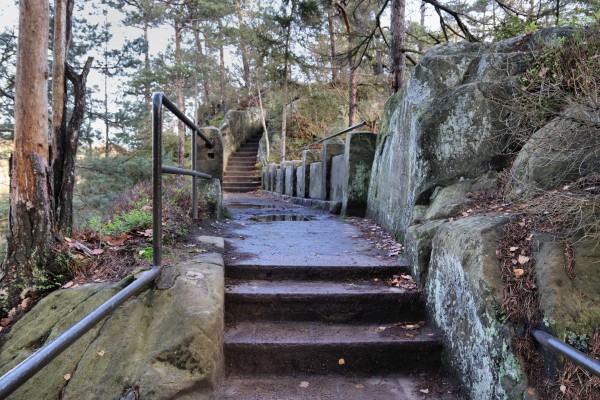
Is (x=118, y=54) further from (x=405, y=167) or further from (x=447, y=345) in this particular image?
(x=447, y=345)

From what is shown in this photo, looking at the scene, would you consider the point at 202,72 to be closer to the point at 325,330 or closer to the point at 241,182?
the point at 241,182

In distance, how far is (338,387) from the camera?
214 centimetres

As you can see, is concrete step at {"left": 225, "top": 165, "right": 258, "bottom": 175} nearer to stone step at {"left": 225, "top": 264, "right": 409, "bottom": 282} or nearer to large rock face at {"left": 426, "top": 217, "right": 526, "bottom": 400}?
→ stone step at {"left": 225, "top": 264, "right": 409, "bottom": 282}

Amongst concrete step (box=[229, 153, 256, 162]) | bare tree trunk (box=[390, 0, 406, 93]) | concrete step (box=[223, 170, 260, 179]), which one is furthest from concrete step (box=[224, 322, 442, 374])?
concrete step (box=[229, 153, 256, 162])

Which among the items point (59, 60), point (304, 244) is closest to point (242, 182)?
point (59, 60)

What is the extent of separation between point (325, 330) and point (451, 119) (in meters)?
2.19

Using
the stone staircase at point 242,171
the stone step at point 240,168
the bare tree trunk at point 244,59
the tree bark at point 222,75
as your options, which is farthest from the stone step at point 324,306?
the tree bark at point 222,75

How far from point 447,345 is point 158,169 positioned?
2.11 meters

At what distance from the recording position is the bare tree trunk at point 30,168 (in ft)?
9.02

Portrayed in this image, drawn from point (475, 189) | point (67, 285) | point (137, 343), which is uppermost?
point (475, 189)

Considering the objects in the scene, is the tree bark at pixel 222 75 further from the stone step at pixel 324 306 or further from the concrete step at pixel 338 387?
the concrete step at pixel 338 387

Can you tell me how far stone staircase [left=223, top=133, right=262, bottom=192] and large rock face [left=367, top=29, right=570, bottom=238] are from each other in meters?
12.1

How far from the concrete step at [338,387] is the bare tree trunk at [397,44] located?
5.76 meters

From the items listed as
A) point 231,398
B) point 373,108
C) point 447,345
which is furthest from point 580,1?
point 373,108
